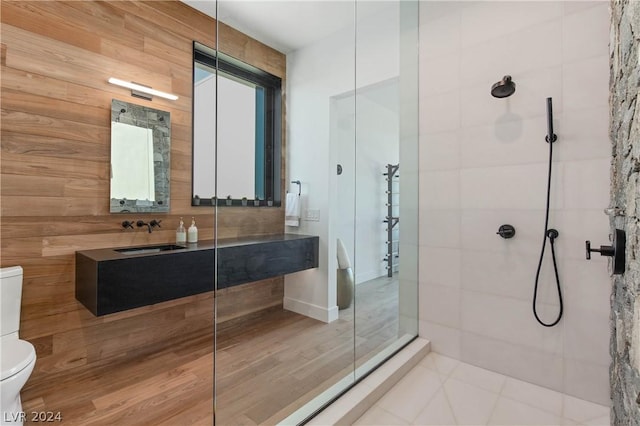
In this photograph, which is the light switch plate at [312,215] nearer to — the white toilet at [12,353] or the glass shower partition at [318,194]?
the glass shower partition at [318,194]

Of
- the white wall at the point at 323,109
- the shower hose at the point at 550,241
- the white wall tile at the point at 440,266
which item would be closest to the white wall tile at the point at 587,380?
the shower hose at the point at 550,241

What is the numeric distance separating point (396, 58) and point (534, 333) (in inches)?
85.0

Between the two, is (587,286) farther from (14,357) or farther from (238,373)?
(14,357)

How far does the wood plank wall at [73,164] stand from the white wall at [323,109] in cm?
19

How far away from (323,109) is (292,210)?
801mm

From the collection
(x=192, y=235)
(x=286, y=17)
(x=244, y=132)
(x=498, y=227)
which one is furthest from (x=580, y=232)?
(x=192, y=235)

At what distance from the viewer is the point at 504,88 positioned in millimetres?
1881

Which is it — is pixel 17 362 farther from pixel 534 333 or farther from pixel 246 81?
pixel 534 333

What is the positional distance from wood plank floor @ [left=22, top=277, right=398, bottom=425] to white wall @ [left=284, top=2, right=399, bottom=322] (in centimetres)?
22

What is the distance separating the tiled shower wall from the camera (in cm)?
168

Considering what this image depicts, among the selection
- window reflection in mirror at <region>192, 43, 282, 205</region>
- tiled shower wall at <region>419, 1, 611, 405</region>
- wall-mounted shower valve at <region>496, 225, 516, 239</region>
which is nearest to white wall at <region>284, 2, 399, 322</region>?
window reflection in mirror at <region>192, 43, 282, 205</region>

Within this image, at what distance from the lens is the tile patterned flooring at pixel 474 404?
157cm

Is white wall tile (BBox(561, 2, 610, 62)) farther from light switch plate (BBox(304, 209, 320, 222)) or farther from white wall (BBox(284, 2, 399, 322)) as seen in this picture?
light switch plate (BBox(304, 209, 320, 222))

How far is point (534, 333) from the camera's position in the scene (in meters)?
1.87
